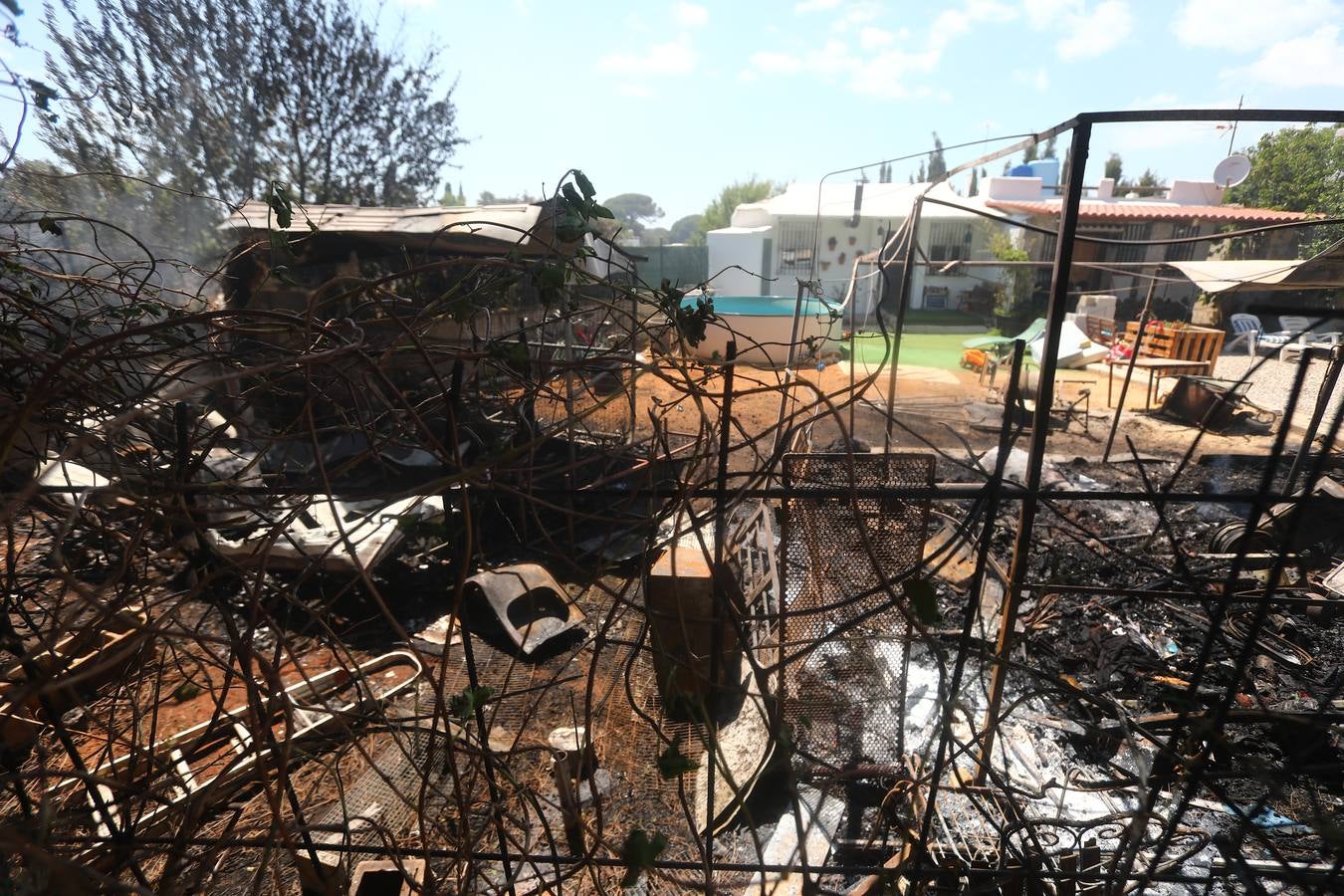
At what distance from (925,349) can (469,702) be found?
17932 millimetres

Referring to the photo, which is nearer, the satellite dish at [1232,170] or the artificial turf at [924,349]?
the satellite dish at [1232,170]

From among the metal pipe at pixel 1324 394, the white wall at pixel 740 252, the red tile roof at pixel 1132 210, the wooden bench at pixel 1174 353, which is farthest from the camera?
the white wall at pixel 740 252

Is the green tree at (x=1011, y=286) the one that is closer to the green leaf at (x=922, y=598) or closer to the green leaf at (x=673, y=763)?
the green leaf at (x=922, y=598)

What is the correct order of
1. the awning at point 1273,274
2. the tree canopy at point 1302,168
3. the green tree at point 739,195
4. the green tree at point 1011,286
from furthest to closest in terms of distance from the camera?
the green tree at point 739,195
the green tree at point 1011,286
the tree canopy at point 1302,168
the awning at point 1273,274

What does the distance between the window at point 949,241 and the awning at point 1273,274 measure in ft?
74.5

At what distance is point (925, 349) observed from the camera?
17250 mm

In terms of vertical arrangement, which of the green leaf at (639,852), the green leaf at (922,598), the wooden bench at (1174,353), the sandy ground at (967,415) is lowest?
the sandy ground at (967,415)

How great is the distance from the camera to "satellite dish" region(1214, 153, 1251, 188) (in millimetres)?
6812

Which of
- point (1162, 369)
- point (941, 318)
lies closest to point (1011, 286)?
point (941, 318)

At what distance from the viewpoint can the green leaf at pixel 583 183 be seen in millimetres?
1505

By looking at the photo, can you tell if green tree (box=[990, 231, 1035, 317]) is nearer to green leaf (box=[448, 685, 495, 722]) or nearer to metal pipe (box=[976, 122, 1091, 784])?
metal pipe (box=[976, 122, 1091, 784])

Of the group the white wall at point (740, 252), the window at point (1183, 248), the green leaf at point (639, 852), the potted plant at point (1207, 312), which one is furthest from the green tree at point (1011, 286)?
the green leaf at point (639, 852)

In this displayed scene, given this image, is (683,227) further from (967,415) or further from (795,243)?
(967,415)

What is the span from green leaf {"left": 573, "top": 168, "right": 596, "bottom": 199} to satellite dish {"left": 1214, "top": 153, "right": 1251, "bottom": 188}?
8.52 metres
